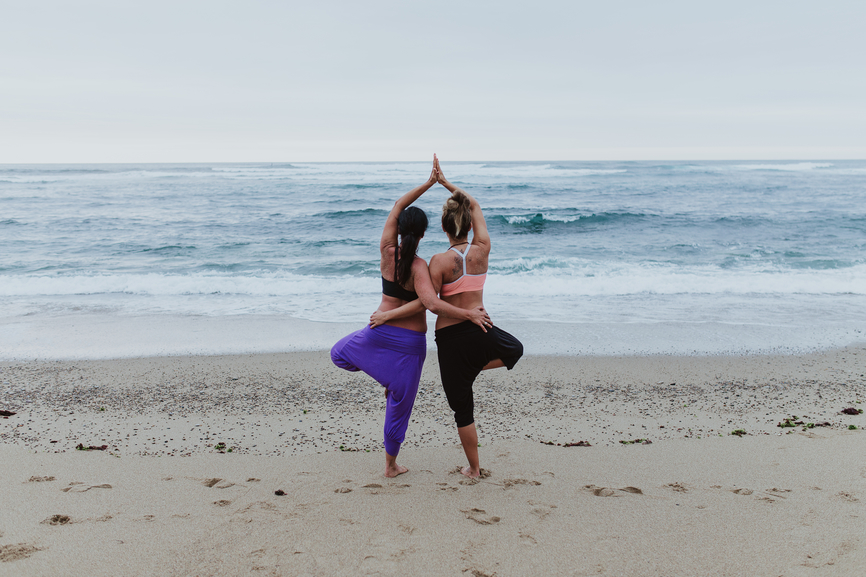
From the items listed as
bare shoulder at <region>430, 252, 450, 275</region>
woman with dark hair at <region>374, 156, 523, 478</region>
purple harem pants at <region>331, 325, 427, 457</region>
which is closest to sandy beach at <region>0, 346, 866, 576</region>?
purple harem pants at <region>331, 325, 427, 457</region>

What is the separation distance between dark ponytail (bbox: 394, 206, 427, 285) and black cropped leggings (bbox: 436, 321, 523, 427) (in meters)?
0.48

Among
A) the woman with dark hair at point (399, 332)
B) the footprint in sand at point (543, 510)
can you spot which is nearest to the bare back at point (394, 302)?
the woman with dark hair at point (399, 332)

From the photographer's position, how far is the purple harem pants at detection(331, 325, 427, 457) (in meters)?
3.47

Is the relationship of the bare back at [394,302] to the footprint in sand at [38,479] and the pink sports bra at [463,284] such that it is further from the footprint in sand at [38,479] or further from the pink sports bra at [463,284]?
the footprint in sand at [38,479]

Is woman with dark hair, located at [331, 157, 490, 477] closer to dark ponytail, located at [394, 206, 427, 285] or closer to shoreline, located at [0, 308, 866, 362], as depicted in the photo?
dark ponytail, located at [394, 206, 427, 285]

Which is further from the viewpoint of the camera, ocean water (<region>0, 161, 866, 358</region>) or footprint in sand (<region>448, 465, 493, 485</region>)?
ocean water (<region>0, 161, 866, 358</region>)

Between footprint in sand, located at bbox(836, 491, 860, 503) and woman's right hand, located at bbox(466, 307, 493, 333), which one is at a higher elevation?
woman's right hand, located at bbox(466, 307, 493, 333)

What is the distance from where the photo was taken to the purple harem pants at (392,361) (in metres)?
3.47

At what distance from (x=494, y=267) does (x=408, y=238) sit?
1056cm

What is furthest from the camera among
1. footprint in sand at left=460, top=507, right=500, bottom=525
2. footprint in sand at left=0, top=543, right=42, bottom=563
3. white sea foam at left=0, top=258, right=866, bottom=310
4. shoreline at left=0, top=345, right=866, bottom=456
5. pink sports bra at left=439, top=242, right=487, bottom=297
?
white sea foam at left=0, top=258, right=866, bottom=310

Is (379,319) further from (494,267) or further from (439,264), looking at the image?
(494,267)

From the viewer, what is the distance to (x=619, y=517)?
9.94 feet

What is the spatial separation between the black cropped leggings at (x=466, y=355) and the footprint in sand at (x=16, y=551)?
2.34 metres

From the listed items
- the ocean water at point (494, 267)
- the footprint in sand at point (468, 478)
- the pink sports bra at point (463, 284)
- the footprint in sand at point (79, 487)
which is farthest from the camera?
the ocean water at point (494, 267)
